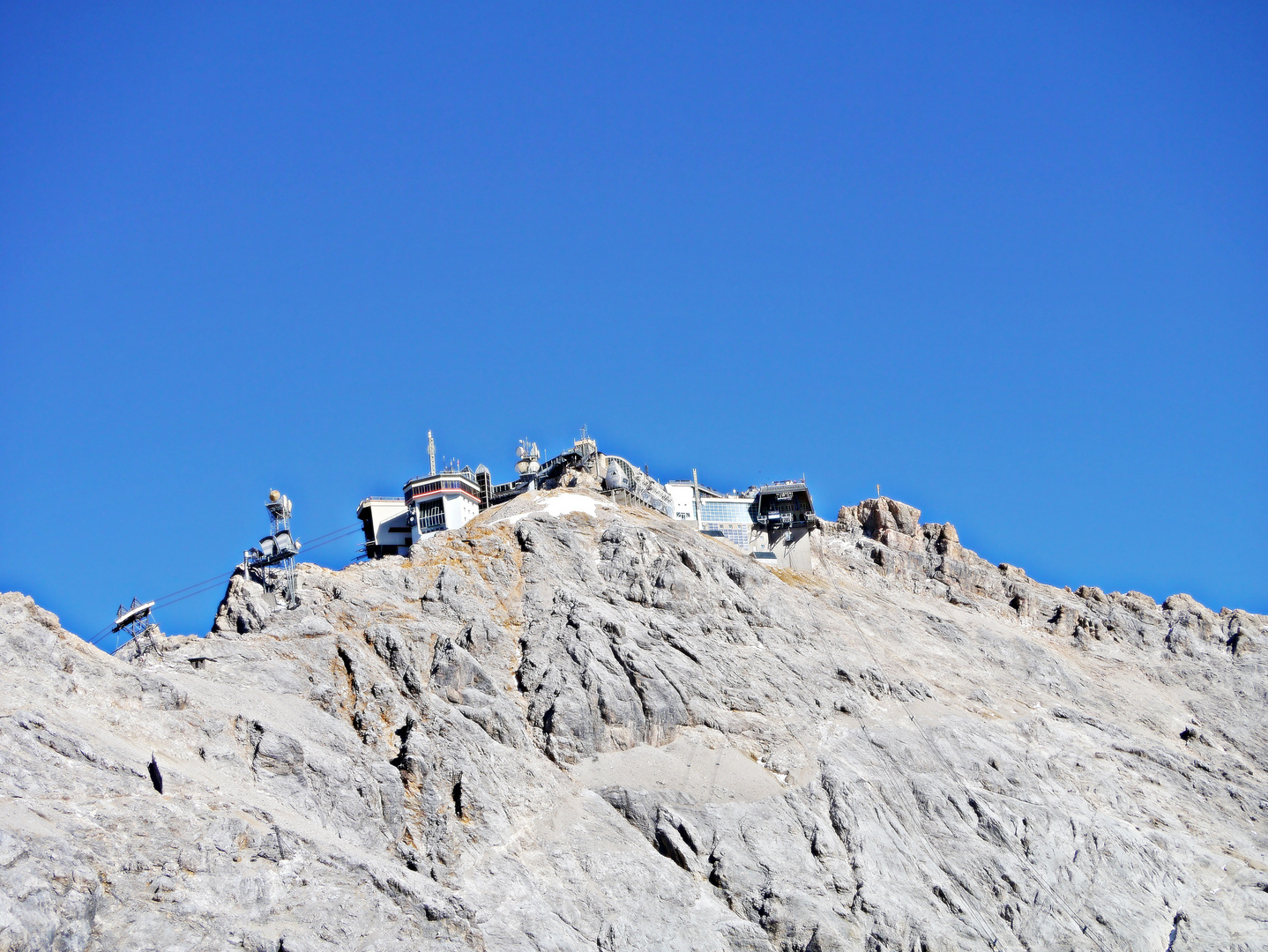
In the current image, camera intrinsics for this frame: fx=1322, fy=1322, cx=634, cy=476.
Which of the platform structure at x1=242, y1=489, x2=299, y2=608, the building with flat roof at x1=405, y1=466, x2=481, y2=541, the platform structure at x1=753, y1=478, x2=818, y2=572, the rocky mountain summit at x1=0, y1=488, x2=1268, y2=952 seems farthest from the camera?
the platform structure at x1=753, y1=478, x2=818, y2=572

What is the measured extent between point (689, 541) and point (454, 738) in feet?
115

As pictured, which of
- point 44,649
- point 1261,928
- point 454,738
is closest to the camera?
point 44,649

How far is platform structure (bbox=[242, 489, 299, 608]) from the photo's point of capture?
308 feet

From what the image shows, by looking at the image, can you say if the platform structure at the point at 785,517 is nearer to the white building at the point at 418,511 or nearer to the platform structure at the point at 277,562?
the white building at the point at 418,511

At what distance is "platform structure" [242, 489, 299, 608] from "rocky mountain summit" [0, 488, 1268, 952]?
1.24m

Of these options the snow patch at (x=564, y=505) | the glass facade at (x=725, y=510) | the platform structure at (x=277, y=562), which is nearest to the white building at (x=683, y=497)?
the glass facade at (x=725, y=510)

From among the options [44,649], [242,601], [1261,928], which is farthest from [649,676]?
[1261,928]

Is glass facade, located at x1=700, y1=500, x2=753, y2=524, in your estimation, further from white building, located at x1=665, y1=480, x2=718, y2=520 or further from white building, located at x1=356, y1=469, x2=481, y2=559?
white building, located at x1=356, y1=469, x2=481, y2=559

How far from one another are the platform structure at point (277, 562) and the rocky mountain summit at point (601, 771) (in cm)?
124

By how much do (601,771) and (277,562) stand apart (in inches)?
1157

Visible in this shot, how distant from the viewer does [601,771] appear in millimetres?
84250

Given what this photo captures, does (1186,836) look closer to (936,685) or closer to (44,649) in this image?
(936,685)

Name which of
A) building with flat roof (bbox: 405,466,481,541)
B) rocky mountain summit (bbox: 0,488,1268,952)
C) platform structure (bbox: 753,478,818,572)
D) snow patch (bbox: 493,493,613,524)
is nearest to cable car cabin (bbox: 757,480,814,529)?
platform structure (bbox: 753,478,818,572)

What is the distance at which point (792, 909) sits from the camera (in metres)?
77.4
